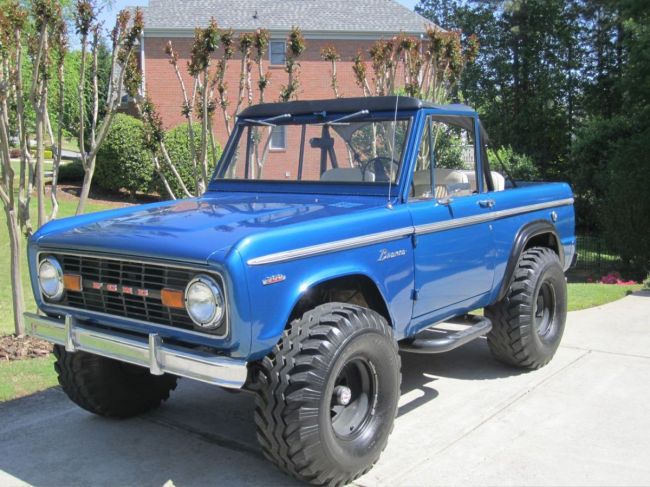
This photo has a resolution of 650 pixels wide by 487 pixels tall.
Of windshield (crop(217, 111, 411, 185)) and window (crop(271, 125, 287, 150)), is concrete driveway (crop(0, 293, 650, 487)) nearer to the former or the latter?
windshield (crop(217, 111, 411, 185))

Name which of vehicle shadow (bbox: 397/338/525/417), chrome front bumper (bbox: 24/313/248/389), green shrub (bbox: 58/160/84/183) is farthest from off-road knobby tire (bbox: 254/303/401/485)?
green shrub (bbox: 58/160/84/183)

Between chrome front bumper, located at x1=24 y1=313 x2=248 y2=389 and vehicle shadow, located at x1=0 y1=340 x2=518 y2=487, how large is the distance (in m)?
0.70

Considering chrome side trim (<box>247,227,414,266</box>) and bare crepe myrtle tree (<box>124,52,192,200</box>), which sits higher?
bare crepe myrtle tree (<box>124,52,192,200</box>)

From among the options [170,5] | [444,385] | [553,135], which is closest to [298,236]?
[444,385]

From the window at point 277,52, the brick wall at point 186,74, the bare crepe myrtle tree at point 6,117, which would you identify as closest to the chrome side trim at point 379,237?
the bare crepe myrtle tree at point 6,117

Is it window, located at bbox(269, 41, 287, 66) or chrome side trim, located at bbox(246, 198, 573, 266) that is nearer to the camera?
chrome side trim, located at bbox(246, 198, 573, 266)

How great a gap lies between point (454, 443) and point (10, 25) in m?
4.92

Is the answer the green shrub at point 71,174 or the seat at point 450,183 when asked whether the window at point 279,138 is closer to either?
the seat at point 450,183

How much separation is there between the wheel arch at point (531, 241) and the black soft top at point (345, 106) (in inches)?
38.5

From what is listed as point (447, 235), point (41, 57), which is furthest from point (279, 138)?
point (41, 57)

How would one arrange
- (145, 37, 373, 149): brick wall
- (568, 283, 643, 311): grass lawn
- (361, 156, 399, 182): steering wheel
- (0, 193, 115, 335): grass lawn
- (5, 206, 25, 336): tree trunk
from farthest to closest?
1. (145, 37, 373, 149): brick wall
2. (0, 193, 115, 335): grass lawn
3. (568, 283, 643, 311): grass lawn
4. (5, 206, 25, 336): tree trunk
5. (361, 156, 399, 182): steering wheel

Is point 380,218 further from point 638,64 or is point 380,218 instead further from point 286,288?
point 638,64

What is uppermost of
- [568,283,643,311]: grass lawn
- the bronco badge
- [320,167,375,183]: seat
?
[320,167,375,183]: seat

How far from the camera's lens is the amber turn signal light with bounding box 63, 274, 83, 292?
12.4ft
